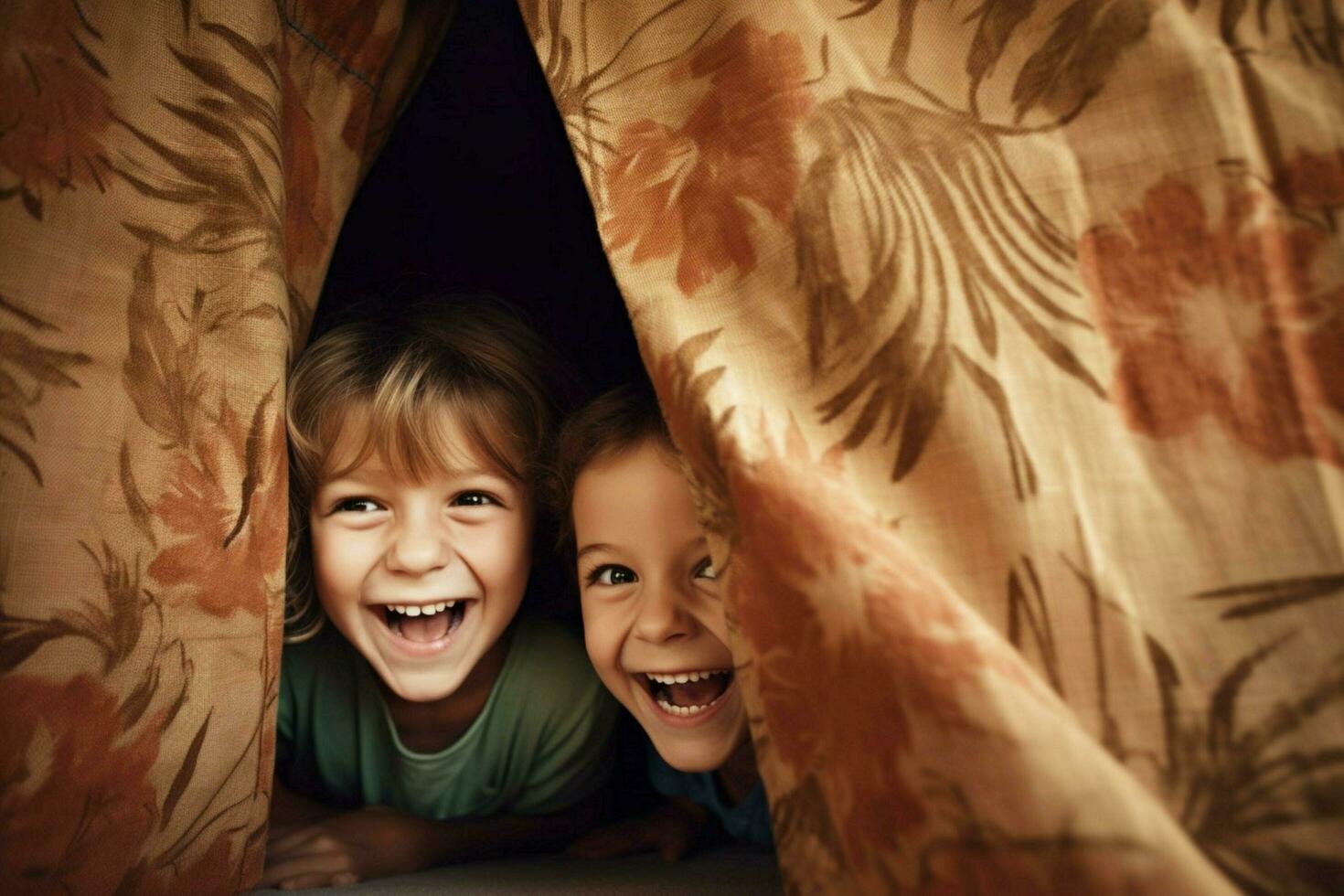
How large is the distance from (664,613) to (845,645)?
34cm

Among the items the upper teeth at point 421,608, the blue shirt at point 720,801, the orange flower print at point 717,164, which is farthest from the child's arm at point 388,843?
the orange flower print at point 717,164

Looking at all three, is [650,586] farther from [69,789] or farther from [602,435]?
[69,789]

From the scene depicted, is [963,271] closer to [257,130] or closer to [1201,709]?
[1201,709]

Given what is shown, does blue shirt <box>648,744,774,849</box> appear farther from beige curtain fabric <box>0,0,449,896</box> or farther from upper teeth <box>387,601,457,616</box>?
beige curtain fabric <box>0,0,449,896</box>

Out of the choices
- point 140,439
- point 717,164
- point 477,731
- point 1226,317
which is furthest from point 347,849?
point 1226,317

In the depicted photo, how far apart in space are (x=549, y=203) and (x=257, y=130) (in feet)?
1.78

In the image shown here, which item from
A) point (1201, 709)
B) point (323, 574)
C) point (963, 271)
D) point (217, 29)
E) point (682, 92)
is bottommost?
point (1201, 709)

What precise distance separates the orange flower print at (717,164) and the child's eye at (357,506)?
415 millimetres

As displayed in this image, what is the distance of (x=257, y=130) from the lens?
679 mm

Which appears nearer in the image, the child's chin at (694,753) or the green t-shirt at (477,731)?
the child's chin at (694,753)

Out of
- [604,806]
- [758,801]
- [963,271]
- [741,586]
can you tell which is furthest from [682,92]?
[604,806]

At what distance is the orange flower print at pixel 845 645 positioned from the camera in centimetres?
44

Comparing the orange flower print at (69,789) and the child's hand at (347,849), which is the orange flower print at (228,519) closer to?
the orange flower print at (69,789)

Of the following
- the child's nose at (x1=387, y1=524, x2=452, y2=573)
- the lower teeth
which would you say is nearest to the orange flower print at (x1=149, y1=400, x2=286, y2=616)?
the child's nose at (x1=387, y1=524, x2=452, y2=573)
